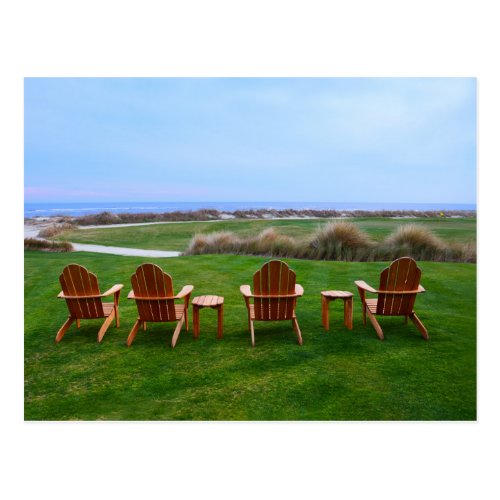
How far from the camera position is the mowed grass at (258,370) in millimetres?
3422

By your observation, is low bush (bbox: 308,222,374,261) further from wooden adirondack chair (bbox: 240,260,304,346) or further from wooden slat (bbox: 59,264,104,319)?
wooden slat (bbox: 59,264,104,319)

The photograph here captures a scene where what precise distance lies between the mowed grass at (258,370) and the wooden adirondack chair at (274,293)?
0.30 m

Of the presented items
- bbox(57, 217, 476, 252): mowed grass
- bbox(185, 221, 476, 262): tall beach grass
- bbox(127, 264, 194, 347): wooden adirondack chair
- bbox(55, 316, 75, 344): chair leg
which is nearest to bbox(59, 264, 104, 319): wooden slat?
bbox(55, 316, 75, 344): chair leg

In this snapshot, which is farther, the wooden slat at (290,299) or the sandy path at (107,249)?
the sandy path at (107,249)

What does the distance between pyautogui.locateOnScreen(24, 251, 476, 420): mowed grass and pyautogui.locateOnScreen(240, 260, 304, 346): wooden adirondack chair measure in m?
0.30

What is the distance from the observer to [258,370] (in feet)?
13.2

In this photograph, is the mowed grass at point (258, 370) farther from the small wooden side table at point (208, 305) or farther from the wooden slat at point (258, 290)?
the wooden slat at point (258, 290)

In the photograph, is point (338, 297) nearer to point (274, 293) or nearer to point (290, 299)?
point (290, 299)

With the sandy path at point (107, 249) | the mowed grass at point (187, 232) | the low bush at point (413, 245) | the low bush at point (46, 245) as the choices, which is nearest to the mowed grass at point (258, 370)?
the low bush at point (413, 245)

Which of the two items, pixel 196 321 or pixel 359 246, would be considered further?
pixel 359 246

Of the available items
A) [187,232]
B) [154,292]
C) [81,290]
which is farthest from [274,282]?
[187,232]

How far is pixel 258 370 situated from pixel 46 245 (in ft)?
31.3
